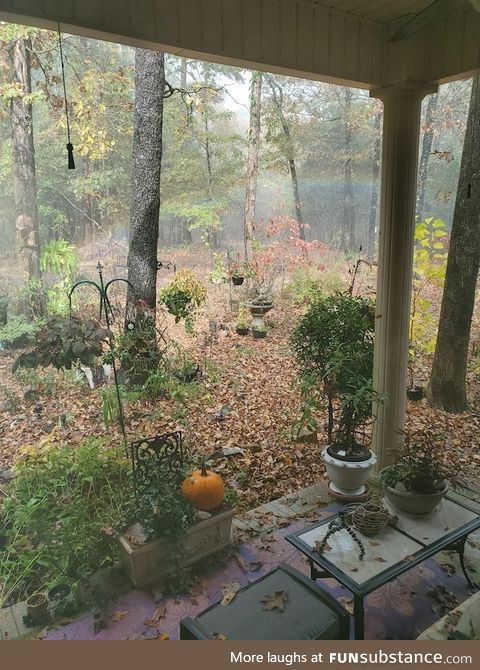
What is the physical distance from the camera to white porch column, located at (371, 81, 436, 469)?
Result: 8.85 ft

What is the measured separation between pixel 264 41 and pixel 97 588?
2695 mm

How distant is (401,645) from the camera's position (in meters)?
1.54

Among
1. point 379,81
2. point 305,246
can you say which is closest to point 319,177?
point 305,246

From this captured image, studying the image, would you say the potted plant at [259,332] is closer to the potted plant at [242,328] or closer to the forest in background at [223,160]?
the potted plant at [242,328]

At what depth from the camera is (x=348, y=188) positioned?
954cm

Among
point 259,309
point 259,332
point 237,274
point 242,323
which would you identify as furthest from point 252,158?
point 259,332

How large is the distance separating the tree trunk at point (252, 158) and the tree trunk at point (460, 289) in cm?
355

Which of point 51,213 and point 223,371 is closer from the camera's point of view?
point 223,371

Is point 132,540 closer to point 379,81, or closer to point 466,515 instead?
point 466,515

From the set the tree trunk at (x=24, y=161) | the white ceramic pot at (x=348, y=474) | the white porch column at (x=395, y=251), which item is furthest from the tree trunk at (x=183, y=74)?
the white ceramic pot at (x=348, y=474)

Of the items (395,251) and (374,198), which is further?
(374,198)

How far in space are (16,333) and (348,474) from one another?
3660 millimetres

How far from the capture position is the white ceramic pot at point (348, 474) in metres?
2.93

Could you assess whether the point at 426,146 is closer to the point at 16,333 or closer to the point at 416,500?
the point at 16,333
